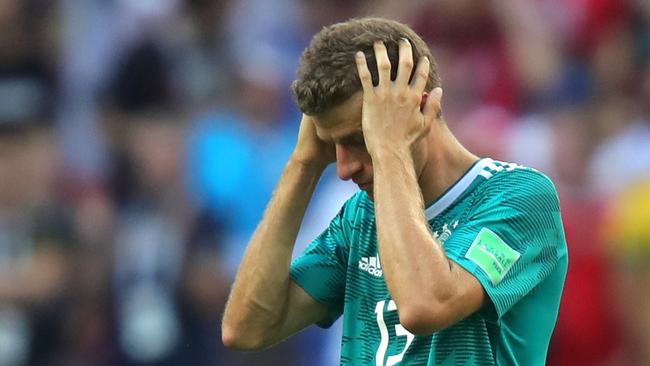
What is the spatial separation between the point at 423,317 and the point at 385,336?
37cm

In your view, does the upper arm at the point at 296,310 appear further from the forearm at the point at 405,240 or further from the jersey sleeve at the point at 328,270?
the forearm at the point at 405,240

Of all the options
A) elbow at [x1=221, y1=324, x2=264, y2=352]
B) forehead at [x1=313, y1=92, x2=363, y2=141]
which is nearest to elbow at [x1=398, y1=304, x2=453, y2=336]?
forehead at [x1=313, y1=92, x2=363, y2=141]

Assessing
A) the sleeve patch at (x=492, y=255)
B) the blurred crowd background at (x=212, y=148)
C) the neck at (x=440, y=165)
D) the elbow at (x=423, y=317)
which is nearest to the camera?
the elbow at (x=423, y=317)

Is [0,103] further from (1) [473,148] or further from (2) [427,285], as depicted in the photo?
(2) [427,285]

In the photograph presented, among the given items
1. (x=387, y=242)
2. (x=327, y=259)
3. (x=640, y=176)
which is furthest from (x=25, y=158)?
(x=387, y=242)

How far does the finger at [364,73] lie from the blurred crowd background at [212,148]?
3.60m

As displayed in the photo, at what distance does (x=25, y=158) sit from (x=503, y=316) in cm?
542

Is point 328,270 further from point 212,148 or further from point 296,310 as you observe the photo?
point 212,148

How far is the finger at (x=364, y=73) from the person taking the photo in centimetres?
395

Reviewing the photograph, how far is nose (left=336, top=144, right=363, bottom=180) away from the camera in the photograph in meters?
4.02

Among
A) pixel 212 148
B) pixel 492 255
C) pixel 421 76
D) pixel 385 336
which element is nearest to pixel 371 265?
pixel 385 336

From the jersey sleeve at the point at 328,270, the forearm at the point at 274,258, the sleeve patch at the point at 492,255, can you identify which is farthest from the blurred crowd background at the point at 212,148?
the sleeve patch at the point at 492,255

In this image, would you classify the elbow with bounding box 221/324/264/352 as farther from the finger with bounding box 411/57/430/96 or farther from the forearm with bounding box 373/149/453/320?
the finger with bounding box 411/57/430/96

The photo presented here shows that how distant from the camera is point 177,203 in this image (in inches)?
348
